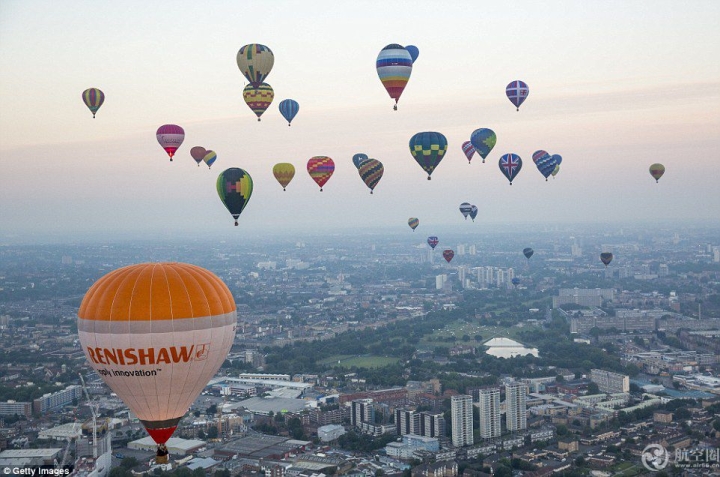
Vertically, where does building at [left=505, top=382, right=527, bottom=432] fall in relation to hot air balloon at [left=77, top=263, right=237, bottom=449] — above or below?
below

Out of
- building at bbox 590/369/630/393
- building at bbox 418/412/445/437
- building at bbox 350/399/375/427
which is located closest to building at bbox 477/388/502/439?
building at bbox 418/412/445/437

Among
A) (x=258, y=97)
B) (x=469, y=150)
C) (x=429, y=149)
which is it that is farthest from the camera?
(x=469, y=150)

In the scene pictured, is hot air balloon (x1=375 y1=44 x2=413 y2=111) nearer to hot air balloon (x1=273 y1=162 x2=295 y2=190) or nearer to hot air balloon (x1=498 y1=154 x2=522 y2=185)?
hot air balloon (x1=273 y1=162 x2=295 y2=190)

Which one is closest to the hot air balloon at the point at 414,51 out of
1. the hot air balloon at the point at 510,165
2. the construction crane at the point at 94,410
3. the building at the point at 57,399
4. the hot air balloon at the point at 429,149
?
the hot air balloon at the point at 429,149

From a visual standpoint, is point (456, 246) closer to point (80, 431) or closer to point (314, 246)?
point (314, 246)

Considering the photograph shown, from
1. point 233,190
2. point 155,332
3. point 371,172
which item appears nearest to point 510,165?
point 371,172

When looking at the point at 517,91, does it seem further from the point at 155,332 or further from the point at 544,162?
the point at 155,332
